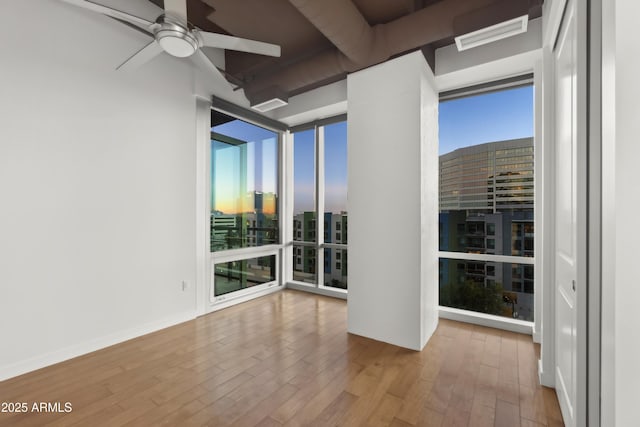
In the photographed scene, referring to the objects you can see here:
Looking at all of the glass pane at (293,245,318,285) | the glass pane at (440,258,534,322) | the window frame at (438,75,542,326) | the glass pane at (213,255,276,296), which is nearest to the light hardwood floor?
the window frame at (438,75,542,326)

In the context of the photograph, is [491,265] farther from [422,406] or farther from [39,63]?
[39,63]

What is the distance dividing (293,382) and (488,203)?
289 cm

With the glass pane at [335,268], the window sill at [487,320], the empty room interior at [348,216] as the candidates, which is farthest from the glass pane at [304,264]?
the window sill at [487,320]

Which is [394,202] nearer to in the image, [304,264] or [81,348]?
[304,264]

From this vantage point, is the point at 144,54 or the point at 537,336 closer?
the point at 144,54

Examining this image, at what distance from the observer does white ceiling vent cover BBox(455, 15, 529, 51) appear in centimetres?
222

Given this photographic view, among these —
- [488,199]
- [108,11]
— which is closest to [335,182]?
[488,199]

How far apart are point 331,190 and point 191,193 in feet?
6.86

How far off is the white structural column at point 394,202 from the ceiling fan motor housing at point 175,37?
1.64m

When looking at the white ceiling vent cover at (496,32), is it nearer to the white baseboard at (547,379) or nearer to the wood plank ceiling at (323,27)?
the wood plank ceiling at (323,27)

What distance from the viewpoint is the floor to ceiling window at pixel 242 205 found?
3.98m

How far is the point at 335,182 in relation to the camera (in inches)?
181

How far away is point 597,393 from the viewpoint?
1246mm

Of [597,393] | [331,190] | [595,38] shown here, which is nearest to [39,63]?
[331,190]
